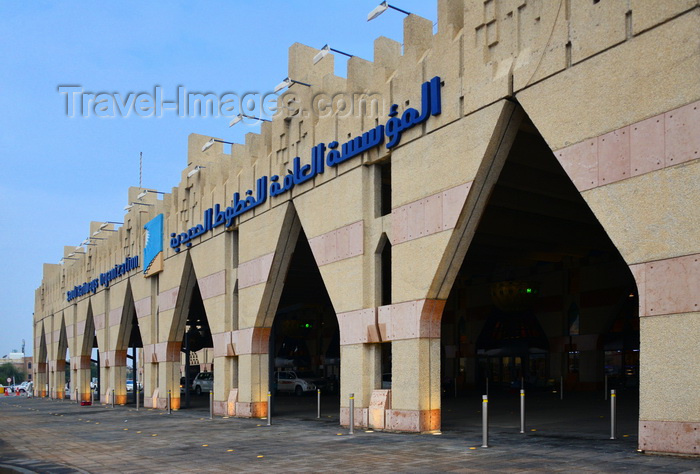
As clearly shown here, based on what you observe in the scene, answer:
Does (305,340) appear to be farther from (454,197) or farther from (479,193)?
(479,193)

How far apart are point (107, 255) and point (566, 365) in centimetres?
3201

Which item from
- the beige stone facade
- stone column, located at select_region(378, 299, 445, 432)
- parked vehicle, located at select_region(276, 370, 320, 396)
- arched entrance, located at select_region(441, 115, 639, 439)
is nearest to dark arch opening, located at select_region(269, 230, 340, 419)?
parked vehicle, located at select_region(276, 370, 320, 396)

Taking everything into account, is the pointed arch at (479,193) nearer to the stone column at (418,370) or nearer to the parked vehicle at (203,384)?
the stone column at (418,370)

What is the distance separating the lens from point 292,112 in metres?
27.5

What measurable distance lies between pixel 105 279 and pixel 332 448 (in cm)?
3754

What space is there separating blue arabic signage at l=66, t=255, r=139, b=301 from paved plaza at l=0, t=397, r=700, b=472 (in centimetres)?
1852

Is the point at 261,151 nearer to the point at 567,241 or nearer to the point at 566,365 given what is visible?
the point at 567,241

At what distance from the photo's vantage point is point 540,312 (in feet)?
132

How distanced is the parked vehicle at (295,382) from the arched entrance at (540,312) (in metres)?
8.88

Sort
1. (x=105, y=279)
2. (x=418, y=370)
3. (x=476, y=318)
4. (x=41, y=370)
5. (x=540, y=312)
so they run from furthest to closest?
(x=41, y=370) → (x=105, y=279) → (x=476, y=318) → (x=540, y=312) → (x=418, y=370)

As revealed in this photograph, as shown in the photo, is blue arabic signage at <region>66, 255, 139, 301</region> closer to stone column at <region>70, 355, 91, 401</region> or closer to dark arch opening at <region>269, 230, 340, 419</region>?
stone column at <region>70, 355, 91, 401</region>

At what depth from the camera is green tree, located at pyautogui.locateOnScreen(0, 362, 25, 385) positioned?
174 m

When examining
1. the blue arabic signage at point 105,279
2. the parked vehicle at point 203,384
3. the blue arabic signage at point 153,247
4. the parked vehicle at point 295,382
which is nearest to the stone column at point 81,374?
the blue arabic signage at point 105,279

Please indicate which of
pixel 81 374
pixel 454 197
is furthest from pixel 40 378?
pixel 454 197
